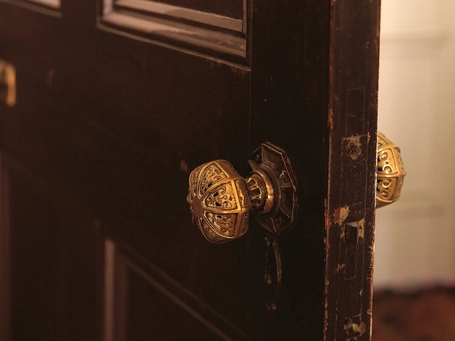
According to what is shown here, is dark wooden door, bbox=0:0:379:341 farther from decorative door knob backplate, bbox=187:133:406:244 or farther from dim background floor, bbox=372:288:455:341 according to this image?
dim background floor, bbox=372:288:455:341

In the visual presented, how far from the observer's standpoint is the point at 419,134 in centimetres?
261

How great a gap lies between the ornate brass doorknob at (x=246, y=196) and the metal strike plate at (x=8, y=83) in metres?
0.65

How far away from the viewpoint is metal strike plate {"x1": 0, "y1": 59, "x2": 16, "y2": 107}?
43.0 inches

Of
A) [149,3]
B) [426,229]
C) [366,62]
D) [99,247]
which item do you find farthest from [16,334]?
[426,229]

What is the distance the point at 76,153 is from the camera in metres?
0.91

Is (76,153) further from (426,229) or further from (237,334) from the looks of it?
(426,229)

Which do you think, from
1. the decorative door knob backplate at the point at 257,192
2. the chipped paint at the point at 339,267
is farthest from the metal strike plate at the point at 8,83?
the chipped paint at the point at 339,267

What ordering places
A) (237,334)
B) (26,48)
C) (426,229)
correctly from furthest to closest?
(426,229), (26,48), (237,334)

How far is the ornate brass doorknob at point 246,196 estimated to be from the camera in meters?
0.51

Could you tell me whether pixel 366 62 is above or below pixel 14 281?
above

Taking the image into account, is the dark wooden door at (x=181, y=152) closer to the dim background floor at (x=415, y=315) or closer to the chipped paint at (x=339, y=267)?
the chipped paint at (x=339, y=267)

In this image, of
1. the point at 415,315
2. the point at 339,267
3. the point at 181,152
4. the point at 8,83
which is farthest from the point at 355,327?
the point at 415,315

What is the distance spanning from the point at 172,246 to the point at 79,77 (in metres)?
0.27

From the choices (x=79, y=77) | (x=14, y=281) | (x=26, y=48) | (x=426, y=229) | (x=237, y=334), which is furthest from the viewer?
(x=426, y=229)
